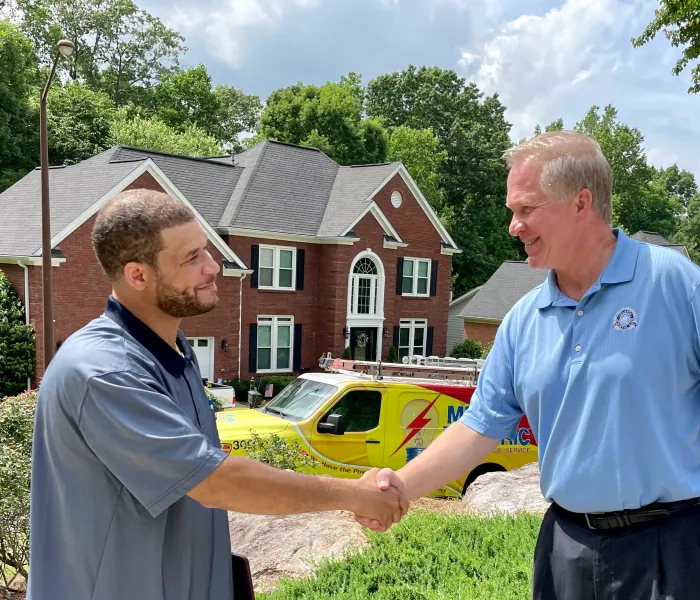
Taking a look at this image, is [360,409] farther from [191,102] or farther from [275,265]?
[191,102]

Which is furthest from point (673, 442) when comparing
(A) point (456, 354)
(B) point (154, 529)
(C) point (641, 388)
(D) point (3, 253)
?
(A) point (456, 354)

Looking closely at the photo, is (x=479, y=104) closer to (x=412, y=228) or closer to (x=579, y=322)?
(x=412, y=228)

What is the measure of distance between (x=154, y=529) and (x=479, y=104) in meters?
57.1

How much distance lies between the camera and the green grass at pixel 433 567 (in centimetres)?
421

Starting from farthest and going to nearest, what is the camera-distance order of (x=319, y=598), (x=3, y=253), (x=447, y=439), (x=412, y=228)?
(x=412, y=228) < (x=3, y=253) < (x=319, y=598) < (x=447, y=439)

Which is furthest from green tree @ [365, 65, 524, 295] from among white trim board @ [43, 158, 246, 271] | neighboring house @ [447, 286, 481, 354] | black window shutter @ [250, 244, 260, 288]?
white trim board @ [43, 158, 246, 271]

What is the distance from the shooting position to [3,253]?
66.0 feet

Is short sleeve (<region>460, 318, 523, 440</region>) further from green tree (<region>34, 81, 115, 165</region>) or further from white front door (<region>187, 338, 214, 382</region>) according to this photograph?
green tree (<region>34, 81, 115, 165</region>)

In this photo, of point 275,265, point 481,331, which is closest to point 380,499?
point 275,265

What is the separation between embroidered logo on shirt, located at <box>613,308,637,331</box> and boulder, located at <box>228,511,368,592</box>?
3.31 m

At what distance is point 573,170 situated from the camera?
8.79 feet

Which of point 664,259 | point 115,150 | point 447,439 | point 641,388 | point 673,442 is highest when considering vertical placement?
point 115,150

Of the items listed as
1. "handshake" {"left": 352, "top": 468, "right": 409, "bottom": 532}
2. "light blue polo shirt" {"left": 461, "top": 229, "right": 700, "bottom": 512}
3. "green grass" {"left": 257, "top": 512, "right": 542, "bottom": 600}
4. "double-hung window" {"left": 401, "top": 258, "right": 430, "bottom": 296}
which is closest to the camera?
"light blue polo shirt" {"left": 461, "top": 229, "right": 700, "bottom": 512}

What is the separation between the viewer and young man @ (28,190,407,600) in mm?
2086
